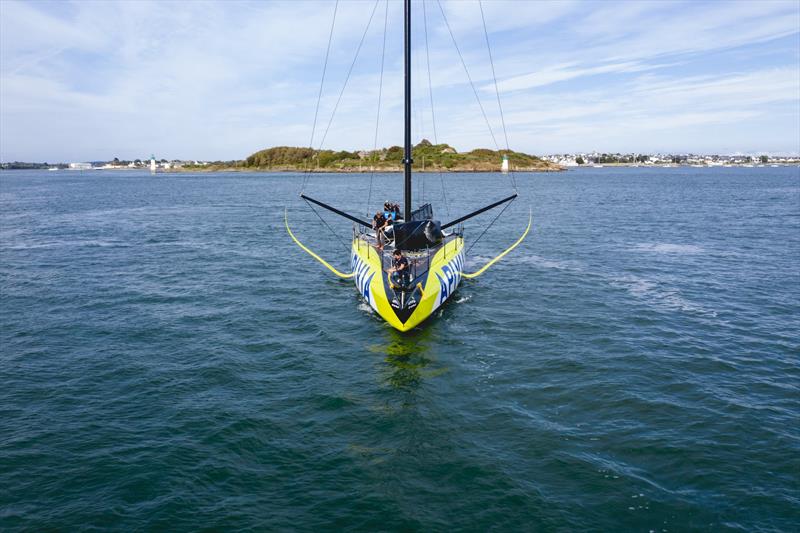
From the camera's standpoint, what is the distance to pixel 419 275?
18.1 meters

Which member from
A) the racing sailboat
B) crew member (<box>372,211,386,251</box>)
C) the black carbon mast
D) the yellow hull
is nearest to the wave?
the racing sailboat

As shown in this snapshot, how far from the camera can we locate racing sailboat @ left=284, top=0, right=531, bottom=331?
1691 cm

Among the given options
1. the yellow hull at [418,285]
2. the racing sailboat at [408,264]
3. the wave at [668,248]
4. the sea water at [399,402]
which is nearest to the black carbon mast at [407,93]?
the racing sailboat at [408,264]

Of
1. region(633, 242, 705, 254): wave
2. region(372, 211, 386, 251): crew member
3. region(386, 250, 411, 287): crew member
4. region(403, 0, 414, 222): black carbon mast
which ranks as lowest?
region(633, 242, 705, 254): wave

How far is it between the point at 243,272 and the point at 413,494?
2034 centimetres

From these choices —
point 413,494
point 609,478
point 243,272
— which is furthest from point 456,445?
point 243,272

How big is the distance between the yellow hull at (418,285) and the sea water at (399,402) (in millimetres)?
743

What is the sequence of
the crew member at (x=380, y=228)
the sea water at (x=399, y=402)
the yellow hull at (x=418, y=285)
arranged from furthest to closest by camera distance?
the crew member at (x=380, y=228)
the yellow hull at (x=418, y=285)
the sea water at (x=399, y=402)

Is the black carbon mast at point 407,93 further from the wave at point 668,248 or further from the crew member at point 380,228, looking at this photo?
the wave at point 668,248

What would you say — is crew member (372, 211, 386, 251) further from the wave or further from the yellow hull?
the wave

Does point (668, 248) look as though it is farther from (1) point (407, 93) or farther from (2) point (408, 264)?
(2) point (408, 264)

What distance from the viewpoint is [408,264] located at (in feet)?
57.4

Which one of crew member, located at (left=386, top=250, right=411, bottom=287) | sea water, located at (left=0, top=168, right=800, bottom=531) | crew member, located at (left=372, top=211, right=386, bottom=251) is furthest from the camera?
crew member, located at (left=372, top=211, right=386, bottom=251)

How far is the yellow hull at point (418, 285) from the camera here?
17031mm
